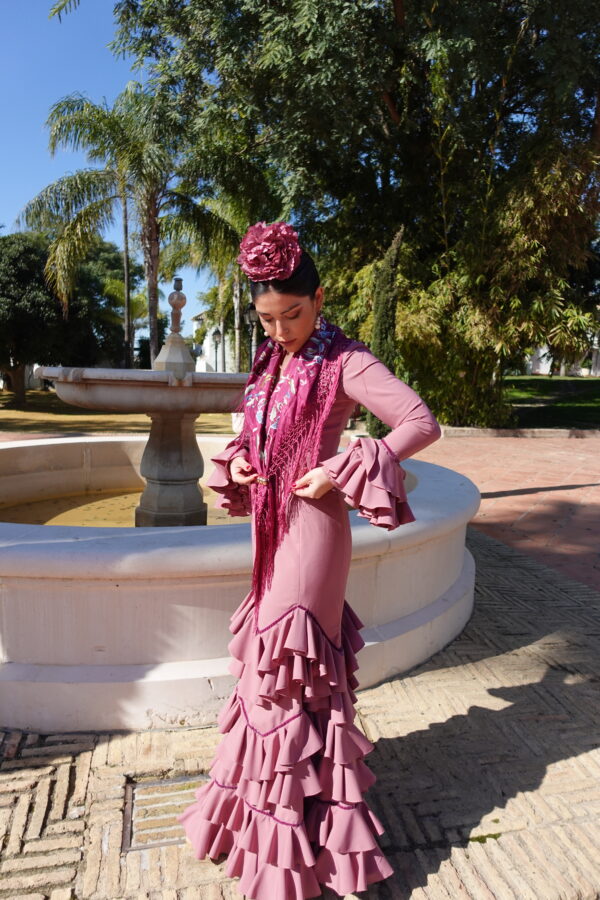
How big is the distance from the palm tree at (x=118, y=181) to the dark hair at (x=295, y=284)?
13.1 meters

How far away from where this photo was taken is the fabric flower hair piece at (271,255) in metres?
1.57

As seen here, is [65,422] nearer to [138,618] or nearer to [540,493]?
[540,493]

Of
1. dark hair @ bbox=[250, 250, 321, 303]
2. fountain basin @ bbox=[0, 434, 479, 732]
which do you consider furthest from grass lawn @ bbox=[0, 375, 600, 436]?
dark hair @ bbox=[250, 250, 321, 303]

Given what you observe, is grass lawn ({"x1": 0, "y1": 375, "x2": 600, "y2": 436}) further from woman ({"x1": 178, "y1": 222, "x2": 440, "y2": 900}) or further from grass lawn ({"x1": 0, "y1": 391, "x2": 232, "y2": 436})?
woman ({"x1": 178, "y1": 222, "x2": 440, "y2": 900})

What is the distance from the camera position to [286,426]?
1.68 m

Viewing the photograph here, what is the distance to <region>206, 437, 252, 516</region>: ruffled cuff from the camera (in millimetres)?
1874

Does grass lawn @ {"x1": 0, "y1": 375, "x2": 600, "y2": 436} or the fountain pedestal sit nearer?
the fountain pedestal

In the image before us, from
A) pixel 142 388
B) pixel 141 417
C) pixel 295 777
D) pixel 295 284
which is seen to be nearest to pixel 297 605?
pixel 295 777

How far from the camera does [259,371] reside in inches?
73.9

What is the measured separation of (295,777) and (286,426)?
963mm

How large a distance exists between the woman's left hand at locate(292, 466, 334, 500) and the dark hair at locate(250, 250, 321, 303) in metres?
0.46

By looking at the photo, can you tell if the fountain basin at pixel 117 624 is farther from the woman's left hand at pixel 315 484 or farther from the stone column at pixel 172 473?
the stone column at pixel 172 473

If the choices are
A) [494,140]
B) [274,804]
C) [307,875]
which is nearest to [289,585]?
[274,804]

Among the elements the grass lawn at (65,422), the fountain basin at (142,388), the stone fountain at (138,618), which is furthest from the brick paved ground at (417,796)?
the grass lawn at (65,422)
